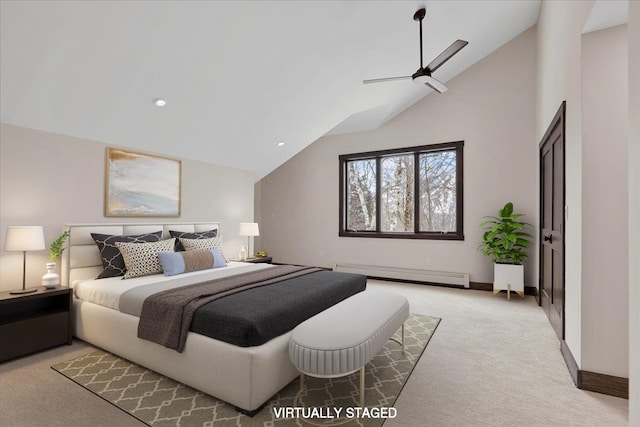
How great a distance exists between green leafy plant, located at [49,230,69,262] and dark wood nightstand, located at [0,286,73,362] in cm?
34

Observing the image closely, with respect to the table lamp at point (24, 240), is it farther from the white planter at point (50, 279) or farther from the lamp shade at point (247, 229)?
the lamp shade at point (247, 229)

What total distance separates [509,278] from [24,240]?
18.1 feet

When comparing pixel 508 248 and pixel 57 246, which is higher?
pixel 57 246

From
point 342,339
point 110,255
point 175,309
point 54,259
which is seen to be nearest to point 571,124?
point 342,339

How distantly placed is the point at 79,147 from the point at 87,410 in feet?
8.75

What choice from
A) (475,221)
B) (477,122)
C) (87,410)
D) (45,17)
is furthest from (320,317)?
(477,122)

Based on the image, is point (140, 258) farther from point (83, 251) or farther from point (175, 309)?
point (175, 309)

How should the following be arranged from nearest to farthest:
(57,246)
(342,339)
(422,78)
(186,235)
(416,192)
A: (342,339), (57,246), (422,78), (186,235), (416,192)

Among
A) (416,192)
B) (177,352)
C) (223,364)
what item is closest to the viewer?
(223,364)

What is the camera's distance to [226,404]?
199cm

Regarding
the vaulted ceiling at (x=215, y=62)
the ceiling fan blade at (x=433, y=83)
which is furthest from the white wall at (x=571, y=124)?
the vaulted ceiling at (x=215, y=62)

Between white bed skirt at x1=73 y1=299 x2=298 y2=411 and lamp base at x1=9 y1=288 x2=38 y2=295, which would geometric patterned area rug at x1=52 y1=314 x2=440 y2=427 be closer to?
white bed skirt at x1=73 y1=299 x2=298 y2=411

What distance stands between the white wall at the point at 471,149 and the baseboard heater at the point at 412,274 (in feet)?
0.33

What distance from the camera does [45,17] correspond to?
2242mm
